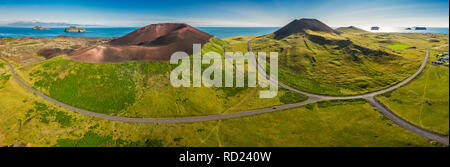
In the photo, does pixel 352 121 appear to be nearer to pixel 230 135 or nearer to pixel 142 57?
pixel 230 135

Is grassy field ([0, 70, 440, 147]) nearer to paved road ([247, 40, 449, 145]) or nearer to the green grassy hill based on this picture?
paved road ([247, 40, 449, 145])

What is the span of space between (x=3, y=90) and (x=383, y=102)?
126855 mm

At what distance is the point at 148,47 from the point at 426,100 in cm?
9394

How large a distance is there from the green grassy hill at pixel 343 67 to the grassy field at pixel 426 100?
9998 mm

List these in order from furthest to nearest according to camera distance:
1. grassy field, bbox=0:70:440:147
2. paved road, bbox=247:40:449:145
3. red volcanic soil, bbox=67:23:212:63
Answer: red volcanic soil, bbox=67:23:212:63
grassy field, bbox=0:70:440:147
paved road, bbox=247:40:449:145

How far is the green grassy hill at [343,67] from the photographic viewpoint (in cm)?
6306

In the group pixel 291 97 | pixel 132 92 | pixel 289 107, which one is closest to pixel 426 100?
pixel 289 107

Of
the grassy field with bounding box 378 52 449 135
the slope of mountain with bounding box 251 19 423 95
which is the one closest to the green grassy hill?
the slope of mountain with bounding box 251 19 423 95

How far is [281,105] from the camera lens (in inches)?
2190

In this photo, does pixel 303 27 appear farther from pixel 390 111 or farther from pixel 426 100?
pixel 426 100

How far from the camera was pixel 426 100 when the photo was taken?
1471 inches

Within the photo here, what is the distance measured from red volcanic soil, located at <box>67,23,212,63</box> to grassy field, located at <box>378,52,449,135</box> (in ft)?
252

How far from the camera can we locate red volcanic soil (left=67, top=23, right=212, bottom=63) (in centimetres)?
6800
